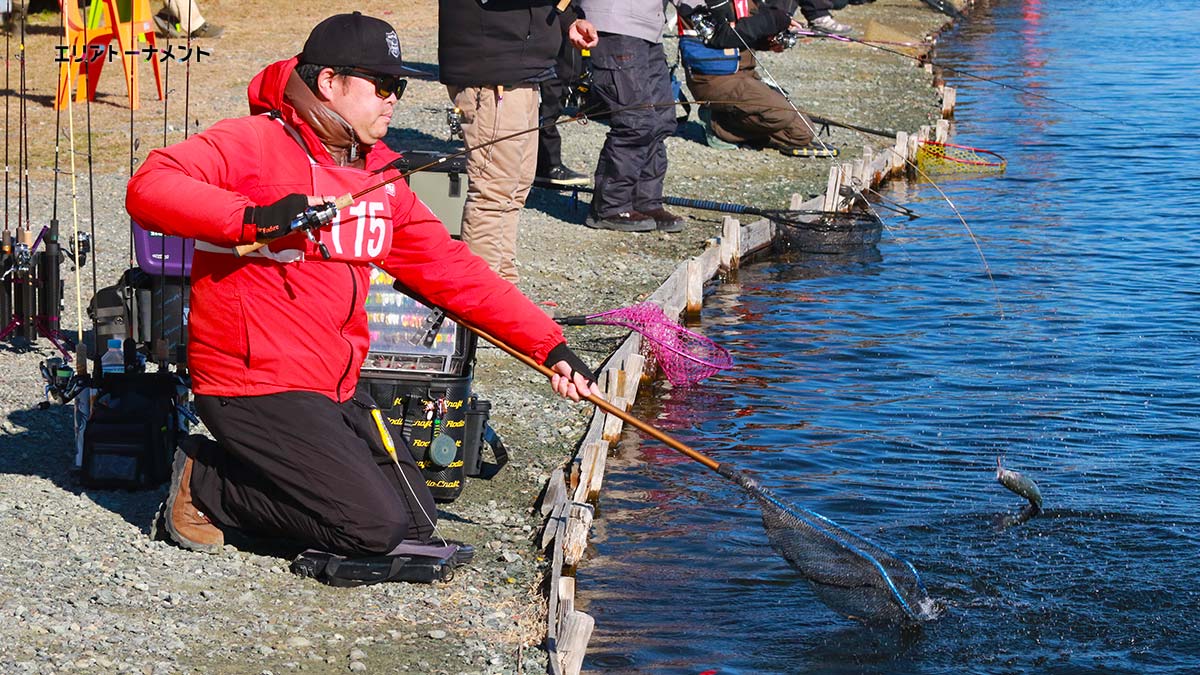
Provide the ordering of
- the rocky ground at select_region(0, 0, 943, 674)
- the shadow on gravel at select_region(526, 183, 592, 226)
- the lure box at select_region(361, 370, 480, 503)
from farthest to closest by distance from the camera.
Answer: the shadow on gravel at select_region(526, 183, 592, 226) < the lure box at select_region(361, 370, 480, 503) < the rocky ground at select_region(0, 0, 943, 674)

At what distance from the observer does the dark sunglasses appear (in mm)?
4574

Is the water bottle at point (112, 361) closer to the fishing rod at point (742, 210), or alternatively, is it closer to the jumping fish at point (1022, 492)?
the jumping fish at point (1022, 492)

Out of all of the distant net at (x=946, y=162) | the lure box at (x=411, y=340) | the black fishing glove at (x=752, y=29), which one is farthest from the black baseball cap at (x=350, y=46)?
the distant net at (x=946, y=162)

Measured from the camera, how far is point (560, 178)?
11.2m

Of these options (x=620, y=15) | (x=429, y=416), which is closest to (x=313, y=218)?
(x=429, y=416)

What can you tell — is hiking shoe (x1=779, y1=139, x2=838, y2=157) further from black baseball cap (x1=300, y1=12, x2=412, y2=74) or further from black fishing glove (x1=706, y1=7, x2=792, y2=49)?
black baseball cap (x1=300, y1=12, x2=412, y2=74)

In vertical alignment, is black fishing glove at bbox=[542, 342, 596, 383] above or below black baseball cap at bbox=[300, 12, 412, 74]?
below

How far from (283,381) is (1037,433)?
4.16 metres

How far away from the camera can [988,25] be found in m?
26.7

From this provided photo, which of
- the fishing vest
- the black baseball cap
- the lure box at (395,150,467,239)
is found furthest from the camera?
the fishing vest

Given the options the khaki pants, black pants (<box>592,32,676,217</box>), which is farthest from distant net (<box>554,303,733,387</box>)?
black pants (<box>592,32,676,217</box>)

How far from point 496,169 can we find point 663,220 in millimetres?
3232

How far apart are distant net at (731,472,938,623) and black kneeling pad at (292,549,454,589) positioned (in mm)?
1000

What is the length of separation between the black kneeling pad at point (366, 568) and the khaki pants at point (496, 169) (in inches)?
113
